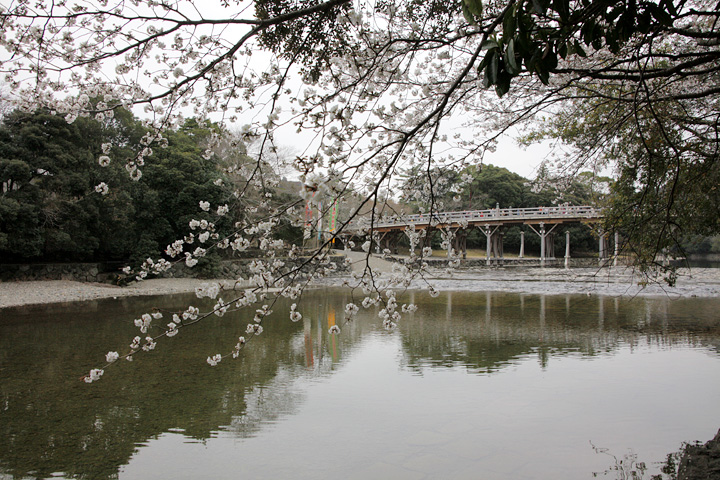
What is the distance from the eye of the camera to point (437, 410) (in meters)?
4.39

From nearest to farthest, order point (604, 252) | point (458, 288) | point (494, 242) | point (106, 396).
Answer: point (106, 396) < point (604, 252) < point (458, 288) < point (494, 242)

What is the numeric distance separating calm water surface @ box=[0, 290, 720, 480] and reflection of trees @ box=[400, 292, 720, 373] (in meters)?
0.07

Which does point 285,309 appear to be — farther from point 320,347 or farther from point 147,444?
point 147,444

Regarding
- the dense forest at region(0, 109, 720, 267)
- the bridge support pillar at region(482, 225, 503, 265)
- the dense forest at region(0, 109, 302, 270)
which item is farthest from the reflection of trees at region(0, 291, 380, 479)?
the bridge support pillar at region(482, 225, 503, 265)

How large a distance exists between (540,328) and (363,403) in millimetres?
4947

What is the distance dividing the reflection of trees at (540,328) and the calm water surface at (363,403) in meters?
0.07

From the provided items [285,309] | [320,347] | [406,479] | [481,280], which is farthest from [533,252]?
[406,479]

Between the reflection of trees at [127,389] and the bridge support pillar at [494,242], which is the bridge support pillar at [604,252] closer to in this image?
the reflection of trees at [127,389]

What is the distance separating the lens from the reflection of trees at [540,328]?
6.55 meters

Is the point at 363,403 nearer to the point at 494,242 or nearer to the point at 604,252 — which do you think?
the point at 604,252

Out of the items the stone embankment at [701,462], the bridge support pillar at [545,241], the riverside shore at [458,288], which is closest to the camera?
the stone embankment at [701,462]

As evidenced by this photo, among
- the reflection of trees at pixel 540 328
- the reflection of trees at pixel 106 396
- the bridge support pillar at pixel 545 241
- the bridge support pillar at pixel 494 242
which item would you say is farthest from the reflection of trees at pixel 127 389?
the bridge support pillar at pixel 494 242

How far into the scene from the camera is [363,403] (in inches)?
182

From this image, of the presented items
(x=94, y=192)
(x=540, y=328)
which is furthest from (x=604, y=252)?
(x=94, y=192)
